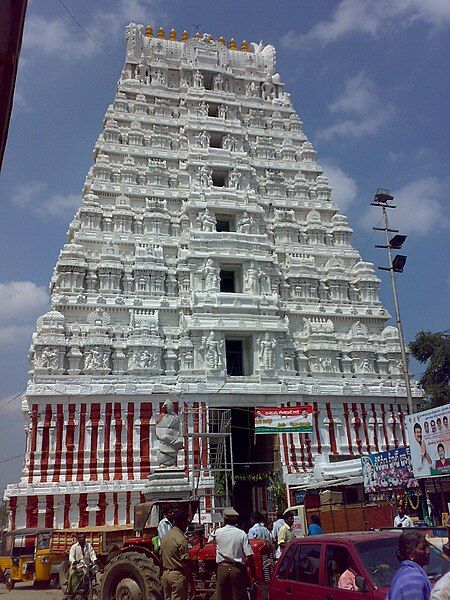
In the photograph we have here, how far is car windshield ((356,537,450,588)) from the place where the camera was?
640 cm

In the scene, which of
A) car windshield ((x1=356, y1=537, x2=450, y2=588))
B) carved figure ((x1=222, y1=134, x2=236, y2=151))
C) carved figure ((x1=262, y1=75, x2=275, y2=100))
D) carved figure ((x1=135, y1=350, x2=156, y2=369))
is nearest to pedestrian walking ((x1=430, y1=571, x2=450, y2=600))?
car windshield ((x1=356, y1=537, x2=450, y2=588))

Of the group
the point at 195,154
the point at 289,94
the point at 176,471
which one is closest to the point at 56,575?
the point at 176,471

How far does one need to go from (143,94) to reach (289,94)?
1096 cm

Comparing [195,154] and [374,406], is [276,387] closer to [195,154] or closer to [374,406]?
[374,406]

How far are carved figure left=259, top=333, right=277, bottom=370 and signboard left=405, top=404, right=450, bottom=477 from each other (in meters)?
11.1

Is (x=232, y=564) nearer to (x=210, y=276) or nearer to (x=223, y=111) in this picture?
(x=210, y=276)

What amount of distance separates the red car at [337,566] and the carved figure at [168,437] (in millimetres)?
10327

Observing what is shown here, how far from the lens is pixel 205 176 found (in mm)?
33594

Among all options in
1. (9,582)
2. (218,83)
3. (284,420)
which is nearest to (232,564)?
(9,582)

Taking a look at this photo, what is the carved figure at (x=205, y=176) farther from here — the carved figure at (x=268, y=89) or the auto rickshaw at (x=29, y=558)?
the auto rickshaw at (x=29, y=558)

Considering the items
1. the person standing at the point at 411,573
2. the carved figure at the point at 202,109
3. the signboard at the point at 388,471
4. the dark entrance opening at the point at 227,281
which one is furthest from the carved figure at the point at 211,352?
the person standing at the point at 411,573

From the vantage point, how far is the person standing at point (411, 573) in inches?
184

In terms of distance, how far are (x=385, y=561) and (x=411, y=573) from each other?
6.66 ft

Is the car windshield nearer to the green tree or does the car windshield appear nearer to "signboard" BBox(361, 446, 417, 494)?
"signboard" BBox(361, 446, 417, 494)
